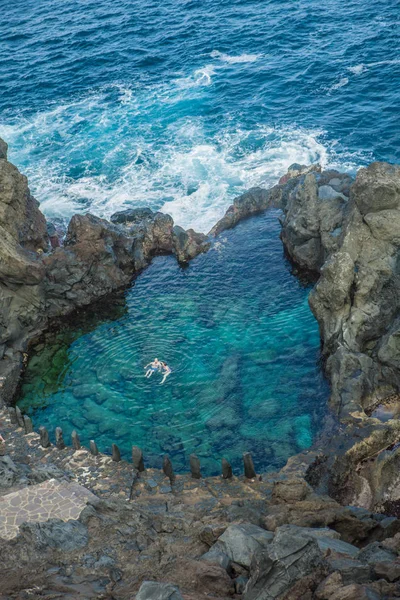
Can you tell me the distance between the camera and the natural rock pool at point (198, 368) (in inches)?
1326

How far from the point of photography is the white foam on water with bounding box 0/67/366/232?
190 ft

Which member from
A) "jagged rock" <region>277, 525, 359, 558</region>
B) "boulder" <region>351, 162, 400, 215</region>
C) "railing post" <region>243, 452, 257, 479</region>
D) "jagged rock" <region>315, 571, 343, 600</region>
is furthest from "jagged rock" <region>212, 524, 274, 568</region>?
"boulder" <region>351, 162, 400, 215</region>

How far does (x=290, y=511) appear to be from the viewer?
24.2 metres

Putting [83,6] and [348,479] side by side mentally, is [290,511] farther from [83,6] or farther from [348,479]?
[83,6]

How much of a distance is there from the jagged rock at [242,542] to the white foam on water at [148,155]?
35.4m

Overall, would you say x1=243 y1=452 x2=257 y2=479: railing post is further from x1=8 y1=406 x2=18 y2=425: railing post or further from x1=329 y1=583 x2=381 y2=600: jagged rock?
x1=329 y1=583 x2=381 y2=600: jagged rock

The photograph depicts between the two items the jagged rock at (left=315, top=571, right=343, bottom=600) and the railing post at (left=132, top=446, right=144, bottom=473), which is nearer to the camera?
the jagged rock at (left=315, top=571, right=343, bottom=600)

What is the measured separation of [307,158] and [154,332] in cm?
2671

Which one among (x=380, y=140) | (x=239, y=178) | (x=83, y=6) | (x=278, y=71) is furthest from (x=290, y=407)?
(x=83, y=6)

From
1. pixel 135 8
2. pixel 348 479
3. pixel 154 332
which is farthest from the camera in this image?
pixel 135 8

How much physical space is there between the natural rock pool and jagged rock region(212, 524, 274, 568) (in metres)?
10.3

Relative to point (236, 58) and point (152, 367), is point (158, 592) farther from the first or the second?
point (236, 58)

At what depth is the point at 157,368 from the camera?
127 ft

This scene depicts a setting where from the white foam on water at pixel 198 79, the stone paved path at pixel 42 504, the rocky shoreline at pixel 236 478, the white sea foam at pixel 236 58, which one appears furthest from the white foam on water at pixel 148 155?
the stone paved path at pixel 42 504
